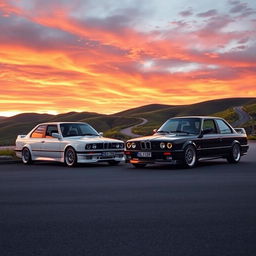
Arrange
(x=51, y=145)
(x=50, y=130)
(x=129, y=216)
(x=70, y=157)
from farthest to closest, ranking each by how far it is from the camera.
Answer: (x=50, y=130)
(x=51, y=145)
(x=70, y=157)
(x=129, y=216)

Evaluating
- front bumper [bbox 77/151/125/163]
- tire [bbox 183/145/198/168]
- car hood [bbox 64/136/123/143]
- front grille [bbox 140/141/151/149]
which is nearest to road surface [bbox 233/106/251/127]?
front bumper [bbox 77/151/125/163]

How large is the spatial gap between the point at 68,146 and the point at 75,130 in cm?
113

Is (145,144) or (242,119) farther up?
(242,119)

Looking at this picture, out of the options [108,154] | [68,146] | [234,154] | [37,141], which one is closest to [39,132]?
[37,141]

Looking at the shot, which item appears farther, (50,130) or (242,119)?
(242,119)

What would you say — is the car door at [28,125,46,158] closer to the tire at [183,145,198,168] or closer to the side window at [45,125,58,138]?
the side window at [45,125,58,138]

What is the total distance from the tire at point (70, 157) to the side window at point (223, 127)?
5.18 meters

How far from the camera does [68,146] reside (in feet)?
59.0

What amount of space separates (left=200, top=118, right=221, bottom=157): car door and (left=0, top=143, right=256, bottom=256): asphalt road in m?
4.26

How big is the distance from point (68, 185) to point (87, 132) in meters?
7.48

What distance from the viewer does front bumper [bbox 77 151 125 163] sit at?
1752 centimetres

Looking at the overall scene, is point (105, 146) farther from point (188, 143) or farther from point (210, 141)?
point (210, 141)

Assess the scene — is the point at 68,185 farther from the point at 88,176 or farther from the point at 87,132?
the point at 87,132

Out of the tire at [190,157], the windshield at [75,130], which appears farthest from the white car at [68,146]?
the tire at [190,157]
